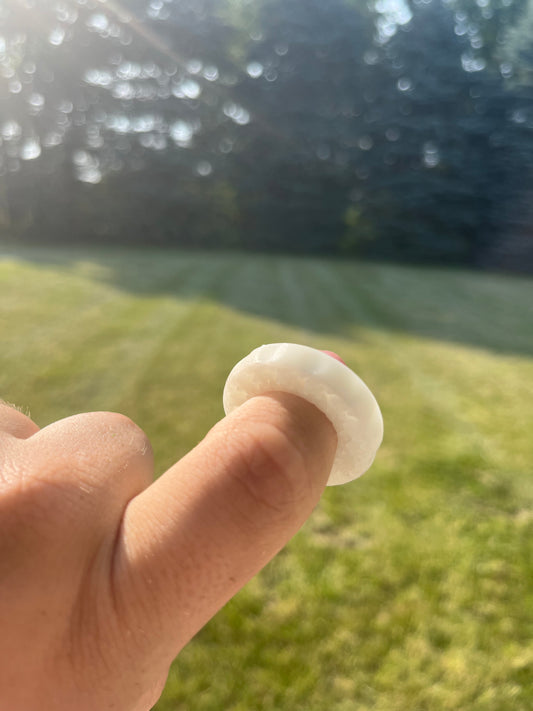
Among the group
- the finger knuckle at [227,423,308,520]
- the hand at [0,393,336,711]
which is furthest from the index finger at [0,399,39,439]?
the finger knuckle at [227,423,308,520]

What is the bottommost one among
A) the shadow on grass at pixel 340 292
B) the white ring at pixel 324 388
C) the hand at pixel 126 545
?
the shadow on grass at pixel 340 292

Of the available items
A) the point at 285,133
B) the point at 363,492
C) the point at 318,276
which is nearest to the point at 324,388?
the point at 363,492

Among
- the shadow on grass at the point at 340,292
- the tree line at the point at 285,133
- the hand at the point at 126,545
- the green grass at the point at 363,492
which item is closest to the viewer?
the hand at the point at 126,545

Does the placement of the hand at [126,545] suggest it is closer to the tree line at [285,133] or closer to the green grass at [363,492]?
the green grass at [363,492]

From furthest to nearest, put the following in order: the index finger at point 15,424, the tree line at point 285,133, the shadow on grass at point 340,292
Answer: the tree line at point 285,133
the shadow on grass at point 340,292
the index finger at point 15,424

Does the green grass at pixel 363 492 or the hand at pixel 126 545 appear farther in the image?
the green grass at pixel 363 492

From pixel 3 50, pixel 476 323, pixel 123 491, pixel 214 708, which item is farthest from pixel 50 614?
pixel 3 50

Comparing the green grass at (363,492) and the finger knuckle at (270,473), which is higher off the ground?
the finger knuckle at (270,473)

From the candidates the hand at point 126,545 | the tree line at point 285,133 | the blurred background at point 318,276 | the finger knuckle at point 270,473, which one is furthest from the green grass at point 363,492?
the tree line at point 285,133

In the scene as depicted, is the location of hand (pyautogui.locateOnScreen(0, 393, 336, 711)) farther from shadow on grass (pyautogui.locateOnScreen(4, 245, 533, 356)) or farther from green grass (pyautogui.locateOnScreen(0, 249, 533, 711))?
shadow on grass (pyautogui.locateOnScreen(4, 245, 533, 356))
